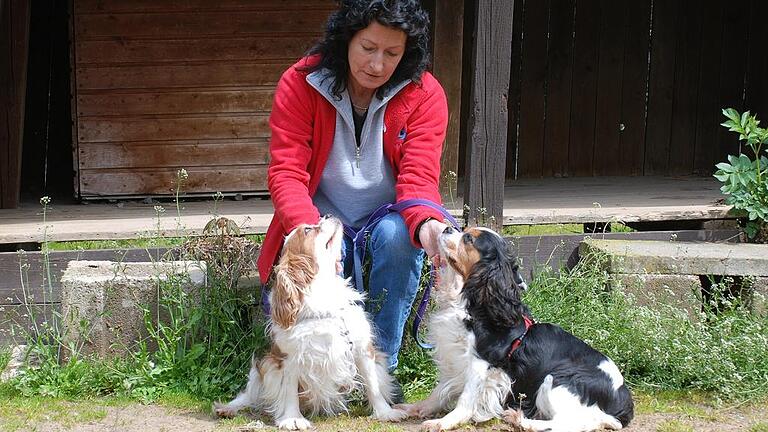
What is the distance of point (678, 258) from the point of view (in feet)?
18.9

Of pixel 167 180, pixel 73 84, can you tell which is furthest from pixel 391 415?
pixel 73 84

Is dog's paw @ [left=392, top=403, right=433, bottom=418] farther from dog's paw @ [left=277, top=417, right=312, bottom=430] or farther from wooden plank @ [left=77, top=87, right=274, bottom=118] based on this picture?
wooden plank @ [left=77, top=87, right=274, bottom=118]

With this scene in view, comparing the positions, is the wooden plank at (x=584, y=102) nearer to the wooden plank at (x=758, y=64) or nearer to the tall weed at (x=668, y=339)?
the wooden plank at (x=758, y=64)

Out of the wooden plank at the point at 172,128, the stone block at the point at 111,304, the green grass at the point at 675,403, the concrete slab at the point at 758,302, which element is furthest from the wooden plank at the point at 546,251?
the wooden plank at the point at 172,128

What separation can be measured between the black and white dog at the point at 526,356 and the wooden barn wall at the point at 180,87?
14.7 feet

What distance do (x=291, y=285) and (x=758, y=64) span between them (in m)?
7.78

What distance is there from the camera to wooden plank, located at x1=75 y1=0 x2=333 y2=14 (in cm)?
814

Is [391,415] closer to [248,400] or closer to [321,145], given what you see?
[248,400]

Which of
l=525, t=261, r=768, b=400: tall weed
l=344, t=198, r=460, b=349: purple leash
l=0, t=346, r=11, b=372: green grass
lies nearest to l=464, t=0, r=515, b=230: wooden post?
l=525, t=261, r=768, b=400: tall weed

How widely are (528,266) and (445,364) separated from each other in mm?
1951

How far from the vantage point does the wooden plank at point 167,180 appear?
8250mm

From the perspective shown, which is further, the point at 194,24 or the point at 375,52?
the point at 194,24

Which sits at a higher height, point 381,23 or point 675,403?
point 381,23

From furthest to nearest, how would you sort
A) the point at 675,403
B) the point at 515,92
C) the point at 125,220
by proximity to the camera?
the point at 515,92 → the point at 125,220 → the point at 675,403
